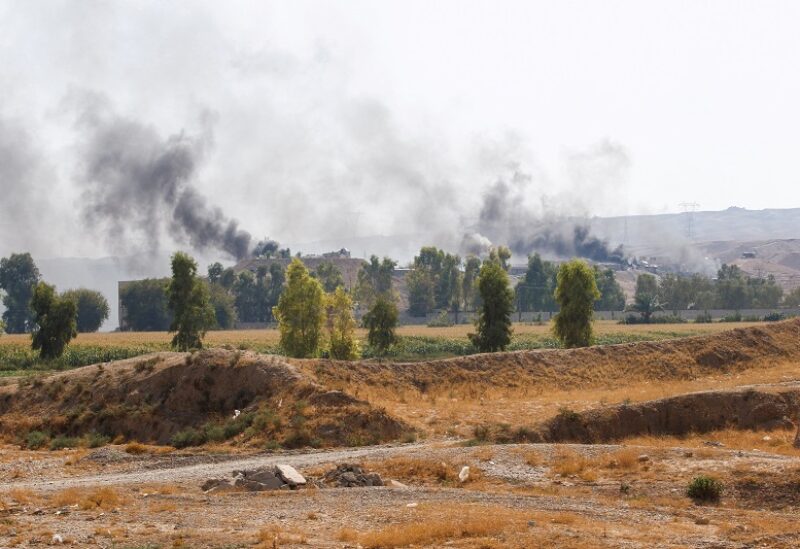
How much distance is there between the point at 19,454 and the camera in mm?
41312

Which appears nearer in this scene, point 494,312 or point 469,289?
point 494,312

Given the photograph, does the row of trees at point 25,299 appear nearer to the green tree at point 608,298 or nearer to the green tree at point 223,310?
the green tree at point 223,310

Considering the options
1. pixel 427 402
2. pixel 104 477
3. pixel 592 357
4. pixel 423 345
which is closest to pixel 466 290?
pixel 423 345

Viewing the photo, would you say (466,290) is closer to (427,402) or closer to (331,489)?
(427,402)

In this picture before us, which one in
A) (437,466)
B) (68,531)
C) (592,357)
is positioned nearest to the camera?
(68,531)

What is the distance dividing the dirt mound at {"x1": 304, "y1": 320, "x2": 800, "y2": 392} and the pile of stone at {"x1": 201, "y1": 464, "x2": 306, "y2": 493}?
16125 mm

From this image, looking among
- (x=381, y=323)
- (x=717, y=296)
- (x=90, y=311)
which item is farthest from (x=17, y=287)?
(x=717, y=296)

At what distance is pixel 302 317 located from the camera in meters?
78.8

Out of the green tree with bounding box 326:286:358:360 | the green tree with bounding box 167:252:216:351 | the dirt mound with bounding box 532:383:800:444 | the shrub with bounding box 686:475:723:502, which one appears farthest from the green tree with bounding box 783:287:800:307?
the shrub with bounding box 686:475:723:502

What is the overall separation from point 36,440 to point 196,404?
6.80 m

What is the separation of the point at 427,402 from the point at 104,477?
18.1 m

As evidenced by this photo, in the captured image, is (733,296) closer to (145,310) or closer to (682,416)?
(145,310)

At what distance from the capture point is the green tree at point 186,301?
79.0m

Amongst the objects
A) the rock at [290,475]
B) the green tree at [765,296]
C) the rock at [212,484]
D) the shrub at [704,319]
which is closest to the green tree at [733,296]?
the green tree at [765,296]
